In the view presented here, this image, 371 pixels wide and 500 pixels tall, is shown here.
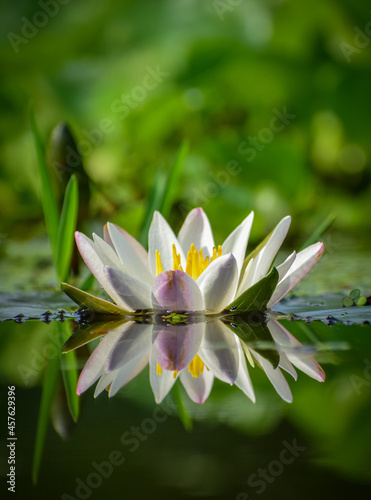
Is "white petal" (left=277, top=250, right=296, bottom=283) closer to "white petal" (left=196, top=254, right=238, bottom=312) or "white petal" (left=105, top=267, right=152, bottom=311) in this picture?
"white petal" (left=196, top=254, right=238, bottom=312)

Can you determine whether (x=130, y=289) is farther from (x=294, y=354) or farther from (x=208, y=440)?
(x=208, y=440)

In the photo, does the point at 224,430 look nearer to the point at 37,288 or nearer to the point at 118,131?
the point at 37,288

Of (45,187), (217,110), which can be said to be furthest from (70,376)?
(217,110)

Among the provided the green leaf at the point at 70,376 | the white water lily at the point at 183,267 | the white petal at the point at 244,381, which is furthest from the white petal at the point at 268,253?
the green leaf at the point at 70,376

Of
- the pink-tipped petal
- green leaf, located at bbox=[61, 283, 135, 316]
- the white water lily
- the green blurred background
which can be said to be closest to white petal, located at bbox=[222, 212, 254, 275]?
the white water lily

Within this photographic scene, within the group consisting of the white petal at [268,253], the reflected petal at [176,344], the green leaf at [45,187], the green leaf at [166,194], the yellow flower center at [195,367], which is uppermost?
the green leaf at [45,187]

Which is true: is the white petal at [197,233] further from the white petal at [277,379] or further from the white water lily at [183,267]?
the white petal at [277,379]
